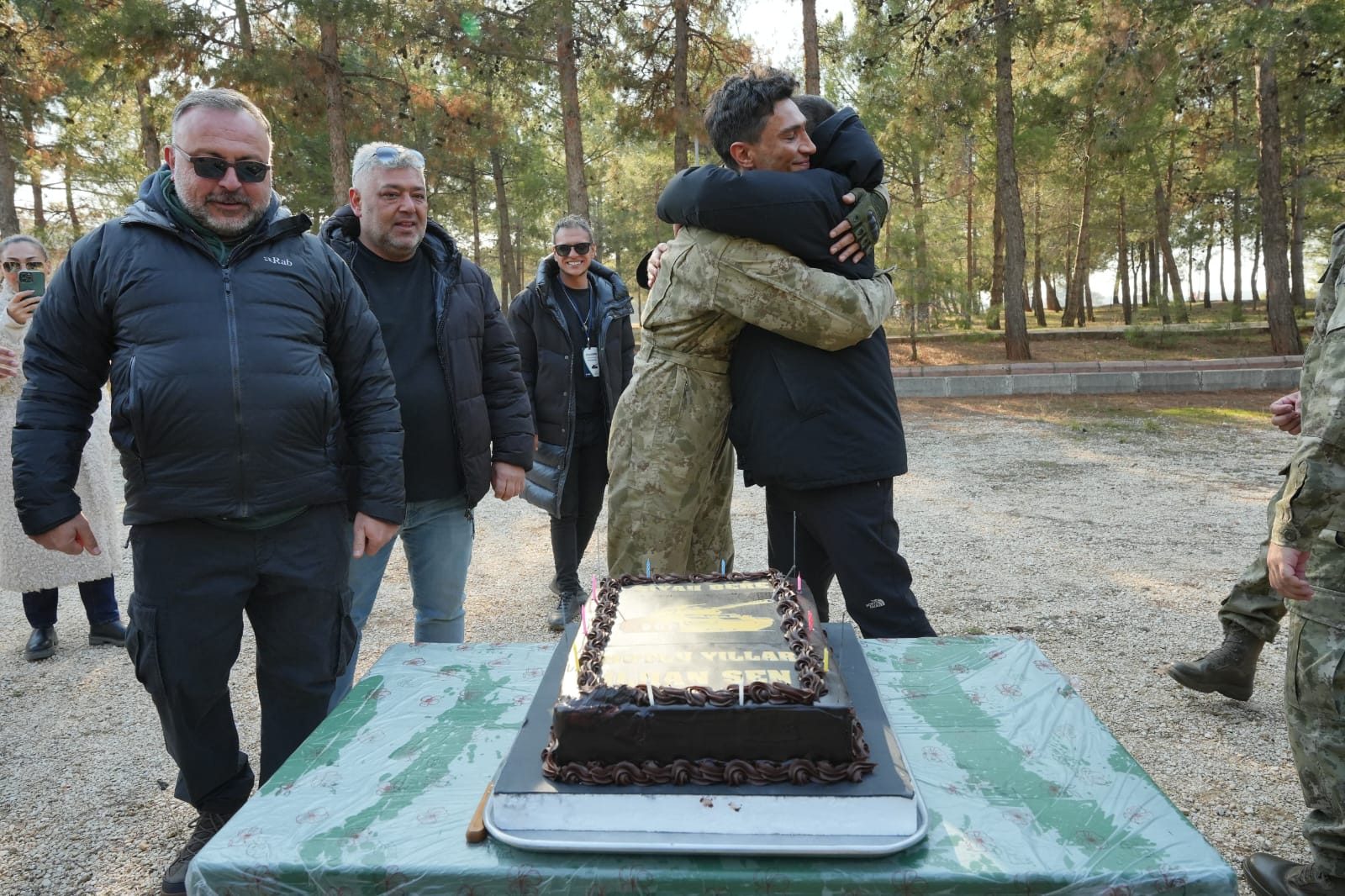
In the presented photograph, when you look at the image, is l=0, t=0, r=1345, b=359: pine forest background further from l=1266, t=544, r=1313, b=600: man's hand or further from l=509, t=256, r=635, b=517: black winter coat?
l=1266, t=544, r=1313, b=600: man's hand

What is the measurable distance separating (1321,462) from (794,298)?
3.92 ft

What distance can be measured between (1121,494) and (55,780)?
705cm

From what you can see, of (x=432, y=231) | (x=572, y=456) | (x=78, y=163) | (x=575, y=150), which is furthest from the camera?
(x=78, y=163)

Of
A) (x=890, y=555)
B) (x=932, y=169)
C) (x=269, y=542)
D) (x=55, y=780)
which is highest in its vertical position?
(x=932, y=169)

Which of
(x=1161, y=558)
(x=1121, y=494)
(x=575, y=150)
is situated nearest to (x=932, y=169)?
(x=575, y=150)

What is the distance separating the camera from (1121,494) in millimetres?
7043

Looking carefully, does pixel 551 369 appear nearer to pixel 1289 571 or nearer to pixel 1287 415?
pixel 1287 415

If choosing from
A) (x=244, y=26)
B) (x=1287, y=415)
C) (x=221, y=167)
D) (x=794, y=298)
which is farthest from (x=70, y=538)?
(x=244, y=26)

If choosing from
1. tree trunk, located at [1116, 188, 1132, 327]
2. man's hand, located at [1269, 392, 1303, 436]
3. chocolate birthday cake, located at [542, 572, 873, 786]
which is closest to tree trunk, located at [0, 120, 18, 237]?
chocolate birthday cake, located at [542, 572, 873, 786]

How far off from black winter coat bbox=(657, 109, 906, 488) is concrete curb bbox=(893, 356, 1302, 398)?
35.1 feet

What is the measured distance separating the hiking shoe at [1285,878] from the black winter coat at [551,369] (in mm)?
3182

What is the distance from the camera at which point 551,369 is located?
4.58 metres

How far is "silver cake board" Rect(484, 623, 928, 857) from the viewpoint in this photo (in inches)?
47.2

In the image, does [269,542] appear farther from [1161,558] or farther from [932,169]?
[932,169]
